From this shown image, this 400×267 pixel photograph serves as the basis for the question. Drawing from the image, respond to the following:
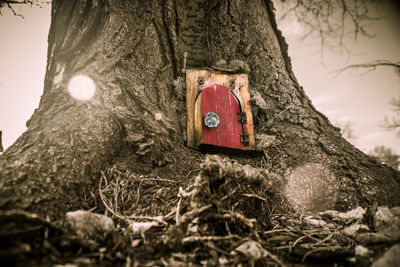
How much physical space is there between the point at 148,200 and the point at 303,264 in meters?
1.34

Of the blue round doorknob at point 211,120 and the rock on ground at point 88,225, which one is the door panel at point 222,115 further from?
the rock on ground at point 88,225

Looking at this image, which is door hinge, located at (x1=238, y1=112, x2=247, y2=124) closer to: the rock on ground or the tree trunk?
the tree trunk

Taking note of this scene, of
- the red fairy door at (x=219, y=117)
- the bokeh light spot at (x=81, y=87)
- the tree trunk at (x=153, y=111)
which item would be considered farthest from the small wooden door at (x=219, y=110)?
the bokeh light spot at (x=81, y=87)

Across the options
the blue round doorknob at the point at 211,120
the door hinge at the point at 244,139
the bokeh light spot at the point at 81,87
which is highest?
the bokeh light spot at the point at 81,87

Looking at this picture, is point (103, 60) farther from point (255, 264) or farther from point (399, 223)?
point (399, 223)

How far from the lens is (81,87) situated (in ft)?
7.34

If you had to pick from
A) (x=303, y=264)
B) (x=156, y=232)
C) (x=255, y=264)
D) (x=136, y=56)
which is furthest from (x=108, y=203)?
(x=136, y=56)

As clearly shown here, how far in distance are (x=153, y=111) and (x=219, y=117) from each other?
49.5 inches

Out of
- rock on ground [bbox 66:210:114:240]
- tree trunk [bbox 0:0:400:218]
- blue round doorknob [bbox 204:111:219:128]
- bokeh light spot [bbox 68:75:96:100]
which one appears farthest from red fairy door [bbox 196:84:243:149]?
rock on ground [bbox 66:210:114:240]

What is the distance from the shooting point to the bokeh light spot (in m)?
2.18

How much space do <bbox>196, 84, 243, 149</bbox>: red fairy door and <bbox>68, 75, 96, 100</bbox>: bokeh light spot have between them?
1.62m

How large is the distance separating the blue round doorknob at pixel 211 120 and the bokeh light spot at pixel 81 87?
1.66 metres

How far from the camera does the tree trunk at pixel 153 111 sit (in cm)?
170

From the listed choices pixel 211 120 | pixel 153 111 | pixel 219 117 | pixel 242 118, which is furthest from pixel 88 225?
pixel 242 118
